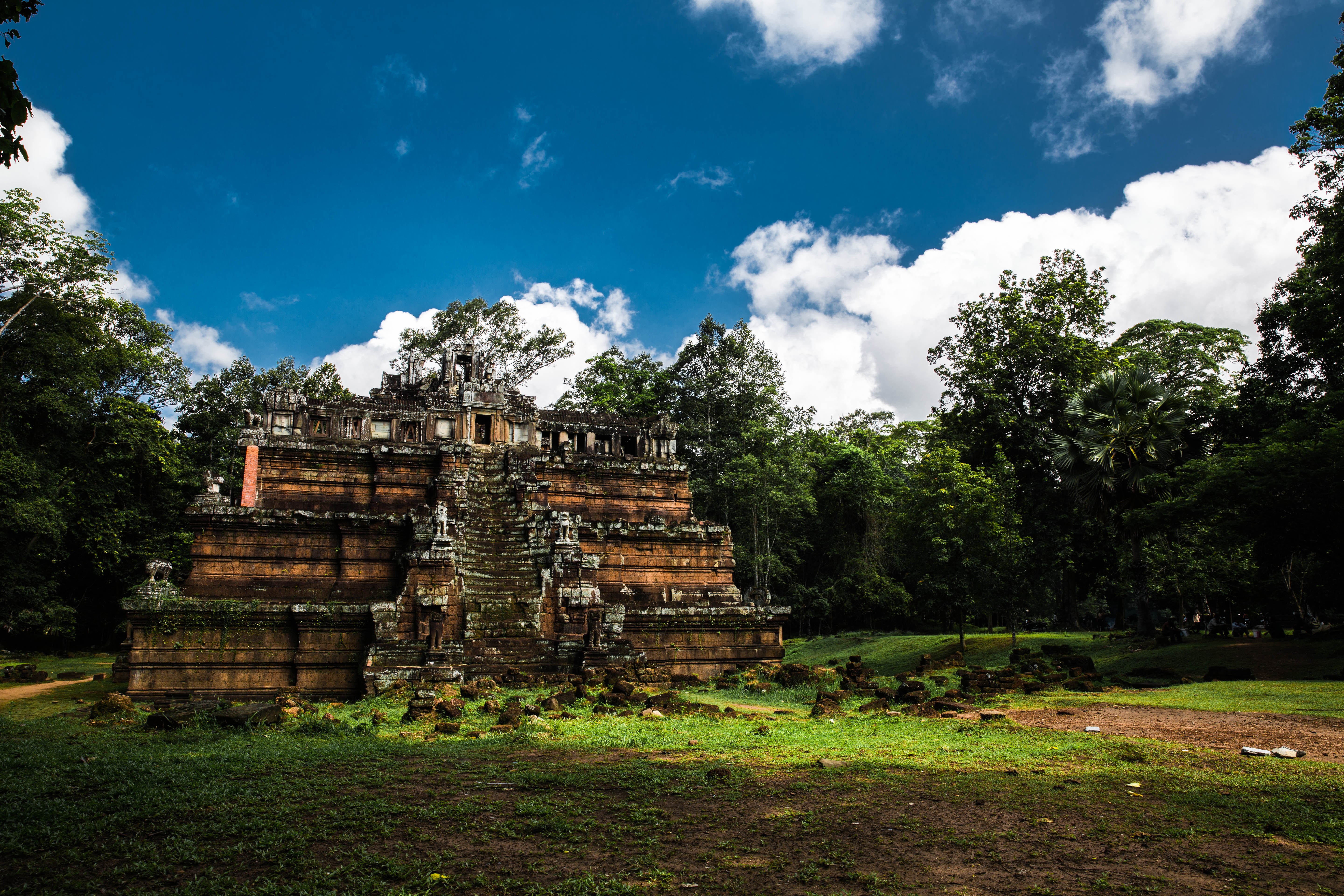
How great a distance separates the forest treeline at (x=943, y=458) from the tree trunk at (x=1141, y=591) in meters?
0.10

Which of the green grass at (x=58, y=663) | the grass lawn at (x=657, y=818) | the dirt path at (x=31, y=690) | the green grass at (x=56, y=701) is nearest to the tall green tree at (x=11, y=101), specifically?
the grass lawn at (x=657, y=818)

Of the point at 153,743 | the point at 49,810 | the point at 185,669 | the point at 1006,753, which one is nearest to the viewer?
the point at 49,810

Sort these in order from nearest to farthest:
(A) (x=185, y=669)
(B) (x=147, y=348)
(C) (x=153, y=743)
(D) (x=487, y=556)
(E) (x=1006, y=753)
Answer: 1. (E) (x=1006, y=753)
2. (C) (x=153, y=743)
3. (A) (x=185, y=669)
4. (D) (x=487, y=556)
5. (B) (x=147, y=348)

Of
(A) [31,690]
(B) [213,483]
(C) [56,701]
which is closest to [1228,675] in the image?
(B) [213,483]

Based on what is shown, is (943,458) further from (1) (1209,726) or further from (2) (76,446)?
(2) (76,446)

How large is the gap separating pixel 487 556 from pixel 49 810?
47.2ft

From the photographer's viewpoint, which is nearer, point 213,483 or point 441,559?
point 441,559

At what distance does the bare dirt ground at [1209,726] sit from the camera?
9422mm

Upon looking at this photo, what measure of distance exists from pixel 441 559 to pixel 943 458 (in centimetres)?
1823

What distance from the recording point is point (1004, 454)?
1241 inches

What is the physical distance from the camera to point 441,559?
18.5 m

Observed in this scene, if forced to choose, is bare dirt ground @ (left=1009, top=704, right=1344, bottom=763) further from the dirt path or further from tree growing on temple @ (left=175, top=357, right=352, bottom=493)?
tree growing on temple @ (left=175, top=357, right=352, bottom=493)

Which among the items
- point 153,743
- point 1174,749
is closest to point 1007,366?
point 1174,749

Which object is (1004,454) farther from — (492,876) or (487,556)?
(492,876)
